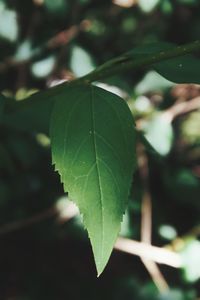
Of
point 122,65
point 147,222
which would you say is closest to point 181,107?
point 147,222

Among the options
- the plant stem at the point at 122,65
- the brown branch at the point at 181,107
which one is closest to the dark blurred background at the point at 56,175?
the brown branch at the point at 181,107

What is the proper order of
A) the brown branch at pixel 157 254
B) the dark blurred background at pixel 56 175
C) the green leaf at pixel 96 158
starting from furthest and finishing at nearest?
the dark blurred background at pixel 56 175 < the brown branch at pixel 157 254 < the green leaf at pixel 96 158

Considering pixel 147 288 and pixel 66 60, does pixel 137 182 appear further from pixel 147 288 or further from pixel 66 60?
pixel 66 60

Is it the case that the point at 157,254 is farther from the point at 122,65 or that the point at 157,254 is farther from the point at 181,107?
the point at 122,65

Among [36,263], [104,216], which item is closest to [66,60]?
[36,263]

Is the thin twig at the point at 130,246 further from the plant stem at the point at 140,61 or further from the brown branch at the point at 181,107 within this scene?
the plant stem at the point at 140,61

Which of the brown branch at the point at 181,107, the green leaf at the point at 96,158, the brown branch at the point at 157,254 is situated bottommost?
the brown branch at the point at 157,254
